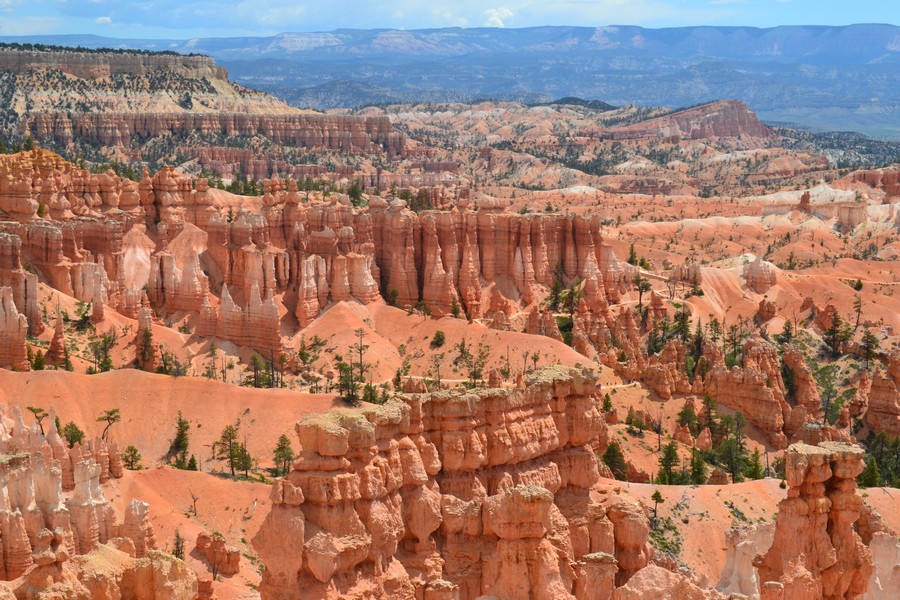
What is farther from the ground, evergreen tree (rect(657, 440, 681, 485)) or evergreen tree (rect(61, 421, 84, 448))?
evergreen tree (rect(61, 421, 84, 448))

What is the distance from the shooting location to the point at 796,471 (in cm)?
3578

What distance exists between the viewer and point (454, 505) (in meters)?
35.3

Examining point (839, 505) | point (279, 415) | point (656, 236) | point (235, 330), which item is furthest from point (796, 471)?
point (656, 236)

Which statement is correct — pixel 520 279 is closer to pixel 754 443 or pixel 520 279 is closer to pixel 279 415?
pixel 754 443

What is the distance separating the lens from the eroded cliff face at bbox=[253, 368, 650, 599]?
3209cm

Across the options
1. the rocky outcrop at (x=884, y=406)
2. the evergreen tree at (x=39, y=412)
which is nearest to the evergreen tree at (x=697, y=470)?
the rocky outcrop at (x=884, y=406)

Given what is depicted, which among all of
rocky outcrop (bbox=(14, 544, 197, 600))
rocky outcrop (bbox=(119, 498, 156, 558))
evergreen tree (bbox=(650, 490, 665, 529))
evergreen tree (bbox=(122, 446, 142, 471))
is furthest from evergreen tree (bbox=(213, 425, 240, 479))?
rocky outcrop (bbox=(14, 544, 197, 600))

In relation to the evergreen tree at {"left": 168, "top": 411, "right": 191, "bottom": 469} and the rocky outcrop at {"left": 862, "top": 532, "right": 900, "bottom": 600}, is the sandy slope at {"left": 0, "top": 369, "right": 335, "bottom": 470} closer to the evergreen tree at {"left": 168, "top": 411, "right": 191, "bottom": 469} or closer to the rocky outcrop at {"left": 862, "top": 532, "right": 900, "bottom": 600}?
the evergreen tree at {"left": 168, "top": 411, "right": 191, "bottom": 469}

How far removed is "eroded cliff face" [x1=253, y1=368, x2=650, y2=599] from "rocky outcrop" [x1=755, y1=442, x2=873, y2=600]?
434 cm

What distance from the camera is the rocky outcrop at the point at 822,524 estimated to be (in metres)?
35.8

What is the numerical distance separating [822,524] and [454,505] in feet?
30.5

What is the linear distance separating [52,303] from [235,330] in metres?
10.9

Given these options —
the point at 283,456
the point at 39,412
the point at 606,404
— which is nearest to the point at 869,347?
the point at 606,404

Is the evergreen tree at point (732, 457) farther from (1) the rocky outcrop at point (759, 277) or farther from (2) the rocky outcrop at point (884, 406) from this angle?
(1) the rocky outcrop at point (759, 277)
